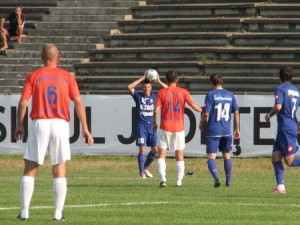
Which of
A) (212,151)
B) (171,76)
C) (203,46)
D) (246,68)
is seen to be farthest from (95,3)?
(212,151)

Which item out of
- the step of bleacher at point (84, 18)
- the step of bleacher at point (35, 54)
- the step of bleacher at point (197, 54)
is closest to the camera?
the step of bleacher at point (197, 54)

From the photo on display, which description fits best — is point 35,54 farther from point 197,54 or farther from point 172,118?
point 172,118

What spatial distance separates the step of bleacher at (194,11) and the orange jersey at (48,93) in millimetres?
25346

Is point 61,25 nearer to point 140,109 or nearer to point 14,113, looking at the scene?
point 14,113

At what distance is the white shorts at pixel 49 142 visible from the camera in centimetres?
1406

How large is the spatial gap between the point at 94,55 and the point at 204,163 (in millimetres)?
8886

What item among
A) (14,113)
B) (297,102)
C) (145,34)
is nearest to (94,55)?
(145,34)

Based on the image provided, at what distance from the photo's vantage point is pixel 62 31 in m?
41.2

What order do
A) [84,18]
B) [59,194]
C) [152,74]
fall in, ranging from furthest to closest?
[84,18], [152,74], [59,194]

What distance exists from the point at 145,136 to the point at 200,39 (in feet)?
38.8

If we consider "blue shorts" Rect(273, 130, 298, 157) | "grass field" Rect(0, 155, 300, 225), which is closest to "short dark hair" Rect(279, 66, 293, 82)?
"blue shorts" Rect(273, 130, 298, 157)

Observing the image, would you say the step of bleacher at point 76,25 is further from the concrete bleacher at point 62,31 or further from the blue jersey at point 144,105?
the blue jersey at point 144,105

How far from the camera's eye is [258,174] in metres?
28.6

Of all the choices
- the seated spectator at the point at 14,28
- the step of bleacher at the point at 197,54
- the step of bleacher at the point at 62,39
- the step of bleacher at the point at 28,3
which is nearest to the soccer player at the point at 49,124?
the step of bleacher at the point at 197,54
